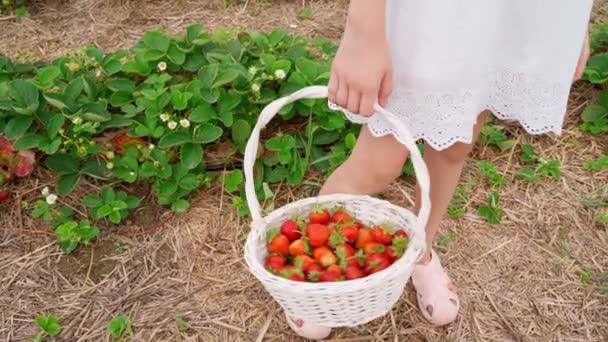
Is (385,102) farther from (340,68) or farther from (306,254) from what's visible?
(306,254)

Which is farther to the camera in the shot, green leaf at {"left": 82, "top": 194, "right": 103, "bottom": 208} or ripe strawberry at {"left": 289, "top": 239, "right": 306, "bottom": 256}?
green leaf at {"left": 82, "top": 194, "right": 103, "bottom": 208}

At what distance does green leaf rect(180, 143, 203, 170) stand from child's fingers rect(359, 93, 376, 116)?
34.0 inches

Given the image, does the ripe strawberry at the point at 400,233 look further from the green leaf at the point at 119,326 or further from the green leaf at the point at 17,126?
the green leaf at the point at 17,126

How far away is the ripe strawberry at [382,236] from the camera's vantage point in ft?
4.34

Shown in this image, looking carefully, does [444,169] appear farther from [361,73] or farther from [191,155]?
[191,155]

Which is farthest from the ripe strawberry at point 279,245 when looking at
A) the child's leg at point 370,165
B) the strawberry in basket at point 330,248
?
the child's leg at point 370,165

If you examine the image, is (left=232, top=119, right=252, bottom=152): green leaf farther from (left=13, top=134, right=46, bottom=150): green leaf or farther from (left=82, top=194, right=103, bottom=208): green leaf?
(left=13, top=134, right=46, bottom=150): green leaf

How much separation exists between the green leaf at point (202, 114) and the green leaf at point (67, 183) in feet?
1.35

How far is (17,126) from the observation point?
184 cm

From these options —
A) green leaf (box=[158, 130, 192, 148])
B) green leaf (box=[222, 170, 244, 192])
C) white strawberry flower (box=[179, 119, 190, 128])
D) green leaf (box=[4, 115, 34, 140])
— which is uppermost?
green leaf (box=[4, 115, 34, 140])

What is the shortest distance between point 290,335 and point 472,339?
482mm

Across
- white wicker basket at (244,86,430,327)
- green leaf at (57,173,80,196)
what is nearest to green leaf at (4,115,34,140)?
green leaf at (57,173,80,196)

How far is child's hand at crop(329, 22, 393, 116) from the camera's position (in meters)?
1.04

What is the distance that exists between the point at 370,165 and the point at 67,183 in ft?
3.32
